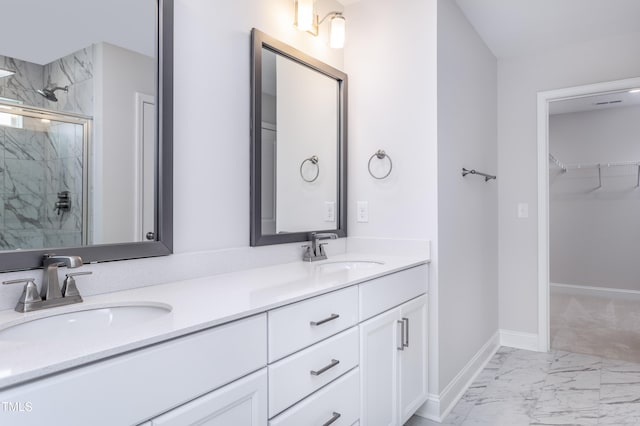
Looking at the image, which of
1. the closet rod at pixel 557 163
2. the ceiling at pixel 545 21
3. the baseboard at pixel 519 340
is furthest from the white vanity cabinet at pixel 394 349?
the closet rod at pixel 557 163

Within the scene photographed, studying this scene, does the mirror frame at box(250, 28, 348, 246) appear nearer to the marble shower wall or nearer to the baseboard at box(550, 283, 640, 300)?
the marble shower wall

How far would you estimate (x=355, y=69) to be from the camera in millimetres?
2426

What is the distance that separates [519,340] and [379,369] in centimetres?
210

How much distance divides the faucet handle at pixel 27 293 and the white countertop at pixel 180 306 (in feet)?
0.10

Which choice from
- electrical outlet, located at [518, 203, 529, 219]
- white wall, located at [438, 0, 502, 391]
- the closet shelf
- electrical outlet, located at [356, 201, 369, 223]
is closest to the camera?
white wall, located at [438, 0, 502, 391]

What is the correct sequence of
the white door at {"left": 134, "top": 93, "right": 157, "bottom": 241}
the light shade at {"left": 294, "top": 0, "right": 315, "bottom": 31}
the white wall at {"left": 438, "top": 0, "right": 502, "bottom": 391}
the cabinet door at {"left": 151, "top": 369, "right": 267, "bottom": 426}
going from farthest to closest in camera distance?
the white wall at {"left": 438, "top": 0, "right": 502, "bottom": 391}, the light shade at {"left": 294, "top": 0, "right": 315, "bottom": 31}, the white door at {"left": 134, "top": 93, "right": 157, "bottom": 241}, the cabinet door at {"left": 151, "top": 369, "right": 267, "bottom": 426}

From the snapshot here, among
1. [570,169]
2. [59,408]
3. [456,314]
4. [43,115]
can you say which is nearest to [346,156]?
[456,314]

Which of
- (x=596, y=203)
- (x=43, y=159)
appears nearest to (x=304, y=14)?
(x=43, y=159)

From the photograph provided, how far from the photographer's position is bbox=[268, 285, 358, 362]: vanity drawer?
46.3 inches

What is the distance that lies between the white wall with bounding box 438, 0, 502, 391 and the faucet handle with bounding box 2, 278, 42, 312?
1.75 metres

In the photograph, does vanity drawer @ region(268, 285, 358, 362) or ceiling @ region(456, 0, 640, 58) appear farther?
ceiling @ region(456, 0, 640, 58)

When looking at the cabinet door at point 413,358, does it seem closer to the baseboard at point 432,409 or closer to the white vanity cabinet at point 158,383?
the baseboard at point 432,409

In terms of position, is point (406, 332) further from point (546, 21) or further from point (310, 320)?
point (546, 21)

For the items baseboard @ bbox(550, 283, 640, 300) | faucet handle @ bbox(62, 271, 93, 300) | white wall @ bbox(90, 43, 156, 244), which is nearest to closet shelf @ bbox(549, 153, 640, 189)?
baseboard @ bbox(550, 283, 640, 300)
